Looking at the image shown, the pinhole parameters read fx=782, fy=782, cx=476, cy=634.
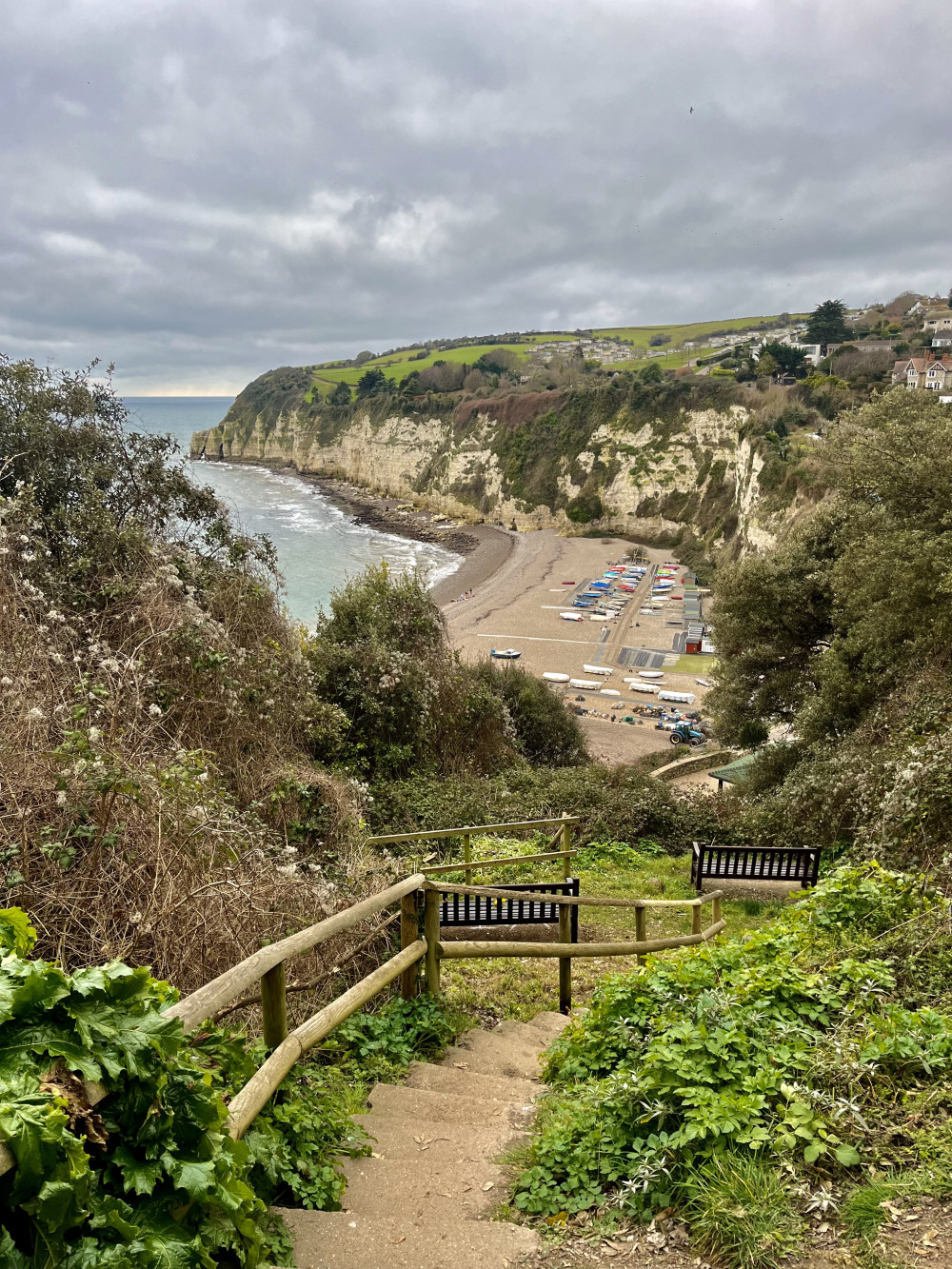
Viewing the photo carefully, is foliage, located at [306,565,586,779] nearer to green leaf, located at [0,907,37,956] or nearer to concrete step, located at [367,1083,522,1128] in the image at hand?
concrete step, located at [367,1083,522,1128]

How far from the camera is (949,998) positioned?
3.69 metres

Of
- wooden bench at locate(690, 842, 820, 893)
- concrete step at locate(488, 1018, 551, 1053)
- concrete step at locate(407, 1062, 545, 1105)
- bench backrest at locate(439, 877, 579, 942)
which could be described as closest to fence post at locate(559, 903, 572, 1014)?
bench backrest at locate(439, 877, 579, 942)

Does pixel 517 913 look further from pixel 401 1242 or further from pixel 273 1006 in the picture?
pixel 401 1242

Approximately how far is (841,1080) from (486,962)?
3.59 meters

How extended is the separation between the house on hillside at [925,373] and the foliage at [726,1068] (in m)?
63.9

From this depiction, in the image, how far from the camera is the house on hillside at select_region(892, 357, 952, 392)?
193ft

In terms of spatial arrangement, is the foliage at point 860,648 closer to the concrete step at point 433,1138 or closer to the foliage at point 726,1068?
the foliage at point 726,1068

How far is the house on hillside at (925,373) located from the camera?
5897 centimetres

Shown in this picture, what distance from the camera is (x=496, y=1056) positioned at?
439 cm

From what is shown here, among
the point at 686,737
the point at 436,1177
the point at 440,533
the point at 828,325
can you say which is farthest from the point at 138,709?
the point at 828,325

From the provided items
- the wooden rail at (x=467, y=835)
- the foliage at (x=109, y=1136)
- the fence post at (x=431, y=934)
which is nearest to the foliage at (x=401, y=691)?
the wooden rail at (x=467, y=835)

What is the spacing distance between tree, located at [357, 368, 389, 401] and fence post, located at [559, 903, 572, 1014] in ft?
Result: 346

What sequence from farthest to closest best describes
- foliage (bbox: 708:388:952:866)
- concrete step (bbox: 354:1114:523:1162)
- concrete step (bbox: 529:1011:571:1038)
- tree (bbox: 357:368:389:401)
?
1. tree (bbox: 357:368:389:401)
2. foliage (bbox: 708:388:952:866)
3. concrete step (bbox: 529:1011:571:1038)
4. concrete step (bbox: 354:1114:523:1162)

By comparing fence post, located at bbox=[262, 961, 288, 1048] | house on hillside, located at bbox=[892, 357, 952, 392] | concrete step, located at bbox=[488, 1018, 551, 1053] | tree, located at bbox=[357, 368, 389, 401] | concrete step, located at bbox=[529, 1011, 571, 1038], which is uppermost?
tree, located at bbox=[357, 368, 389, 401]
